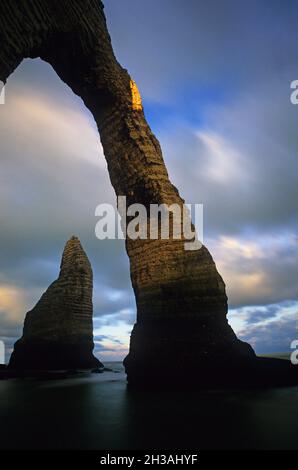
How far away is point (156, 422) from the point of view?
714 centimetres

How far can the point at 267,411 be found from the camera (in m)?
8.26

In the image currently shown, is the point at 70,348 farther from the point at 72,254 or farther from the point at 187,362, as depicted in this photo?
the point at 187,362

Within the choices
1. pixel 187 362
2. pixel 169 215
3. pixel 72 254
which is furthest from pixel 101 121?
pixel 72 254

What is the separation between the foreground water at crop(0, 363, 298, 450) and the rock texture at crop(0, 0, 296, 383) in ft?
7.93

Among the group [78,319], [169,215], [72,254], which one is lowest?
[78,319]

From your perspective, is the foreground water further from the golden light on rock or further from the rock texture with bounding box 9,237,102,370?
the rock texture with bounding box 9,237,102,370

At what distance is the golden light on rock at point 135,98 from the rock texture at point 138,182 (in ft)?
0.26

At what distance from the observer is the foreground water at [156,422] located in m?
5.69

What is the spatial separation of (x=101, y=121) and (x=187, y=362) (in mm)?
14150

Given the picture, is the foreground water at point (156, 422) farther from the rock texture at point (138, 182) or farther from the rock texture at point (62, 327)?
the rock texture at point (62, 327)

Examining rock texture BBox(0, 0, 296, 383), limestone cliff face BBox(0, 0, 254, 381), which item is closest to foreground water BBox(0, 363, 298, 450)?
rock texture BBox(0, 0, 296, 383)

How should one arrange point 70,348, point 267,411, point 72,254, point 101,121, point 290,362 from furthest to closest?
point 72,254, point 70,348, point 101,121, point 290,362, point 267,411

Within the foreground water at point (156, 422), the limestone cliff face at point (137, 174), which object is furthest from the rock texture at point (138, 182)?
the foreground water at point (156, 422)

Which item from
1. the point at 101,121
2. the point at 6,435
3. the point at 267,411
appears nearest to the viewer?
the point at 6,435
